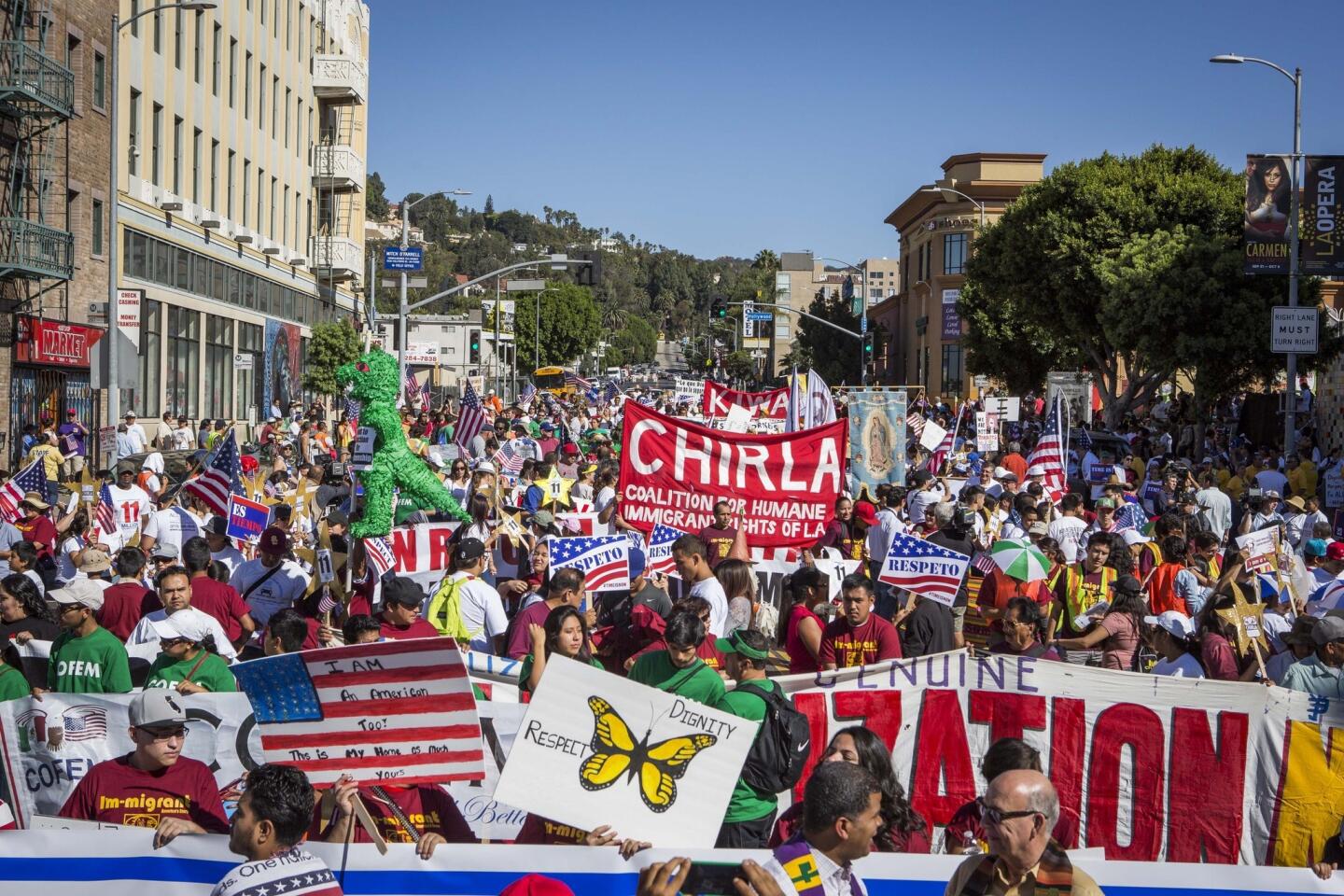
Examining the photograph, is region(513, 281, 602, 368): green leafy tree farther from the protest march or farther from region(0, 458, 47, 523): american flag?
the protest march

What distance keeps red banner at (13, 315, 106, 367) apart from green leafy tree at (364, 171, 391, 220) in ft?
401

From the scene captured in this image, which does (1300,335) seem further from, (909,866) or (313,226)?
(313,226)

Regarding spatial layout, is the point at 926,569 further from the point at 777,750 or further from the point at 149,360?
the point at 149,360

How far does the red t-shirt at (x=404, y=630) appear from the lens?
726cm

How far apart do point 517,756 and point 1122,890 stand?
7.63ft

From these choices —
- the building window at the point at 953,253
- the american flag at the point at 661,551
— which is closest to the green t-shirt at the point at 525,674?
the american flag at the point at 661,551

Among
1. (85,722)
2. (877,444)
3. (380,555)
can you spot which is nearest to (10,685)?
(85,722)

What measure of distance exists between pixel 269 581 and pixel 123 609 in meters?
1.37

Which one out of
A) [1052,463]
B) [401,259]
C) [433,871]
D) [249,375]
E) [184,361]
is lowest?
[433,871]

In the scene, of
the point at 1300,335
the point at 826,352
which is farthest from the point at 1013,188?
the point at 1300,335

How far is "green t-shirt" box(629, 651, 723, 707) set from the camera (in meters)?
5.93

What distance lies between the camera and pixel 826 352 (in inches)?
3255

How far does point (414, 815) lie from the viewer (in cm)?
545

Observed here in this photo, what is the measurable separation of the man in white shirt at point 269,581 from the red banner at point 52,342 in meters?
19.4
